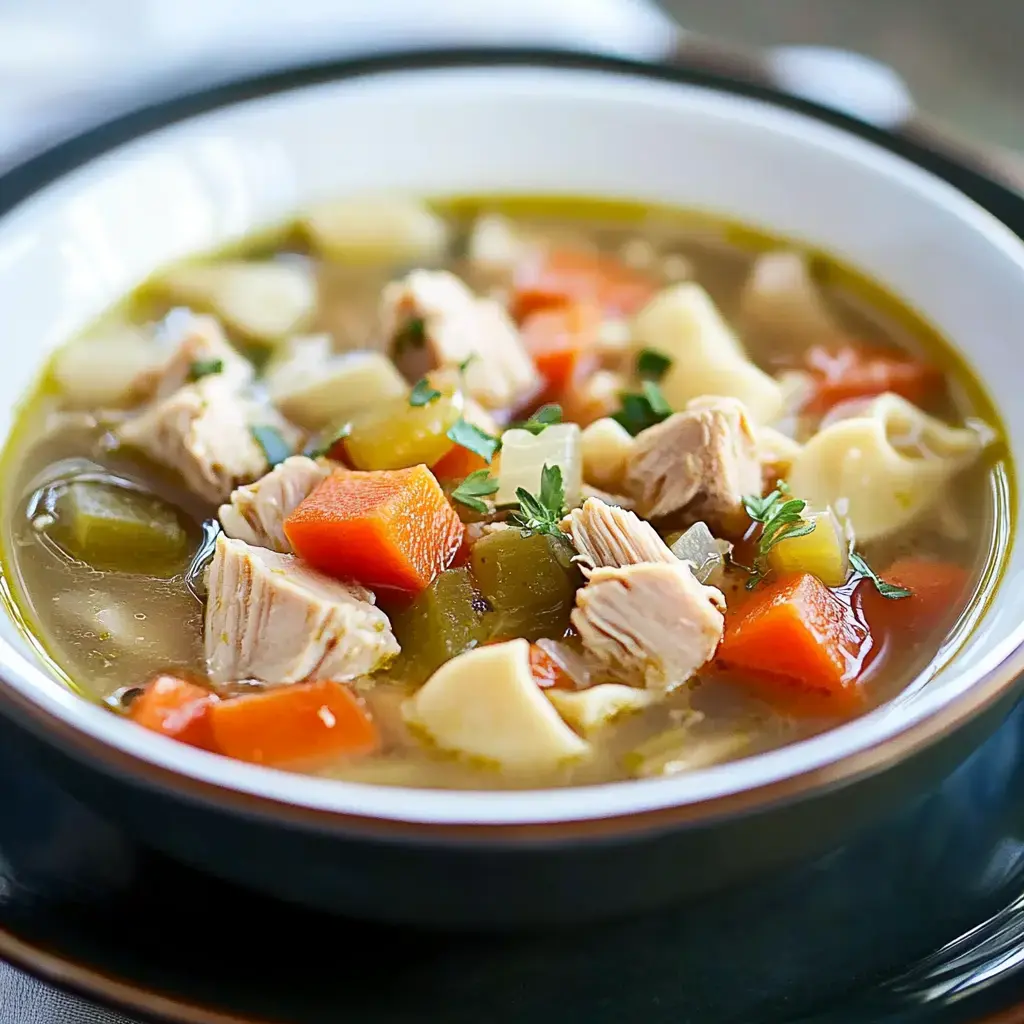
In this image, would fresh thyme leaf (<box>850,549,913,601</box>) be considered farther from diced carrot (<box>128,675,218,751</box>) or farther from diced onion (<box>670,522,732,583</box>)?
diced carrot (<box>128,675,218,751</box>)

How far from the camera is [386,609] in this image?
258 centimetres

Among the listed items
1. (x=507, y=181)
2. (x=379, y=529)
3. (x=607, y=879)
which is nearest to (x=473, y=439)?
(x=379, y=529)

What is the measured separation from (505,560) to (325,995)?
0.86 metres

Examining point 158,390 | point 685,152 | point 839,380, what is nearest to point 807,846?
point 839,380

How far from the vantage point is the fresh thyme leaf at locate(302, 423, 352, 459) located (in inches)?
114

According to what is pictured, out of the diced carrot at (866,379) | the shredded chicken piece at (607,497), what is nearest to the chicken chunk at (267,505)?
the shredded chicken piece at (607,497)

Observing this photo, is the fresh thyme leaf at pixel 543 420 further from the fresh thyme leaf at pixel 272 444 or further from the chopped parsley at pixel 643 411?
the fresh thyme leaf at pixel 272 444

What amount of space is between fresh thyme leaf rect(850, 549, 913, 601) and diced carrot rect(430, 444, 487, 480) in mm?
797

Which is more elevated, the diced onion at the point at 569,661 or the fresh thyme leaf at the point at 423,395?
the fresh thyme leaf at the point at 423,395

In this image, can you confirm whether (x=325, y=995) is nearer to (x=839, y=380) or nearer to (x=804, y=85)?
(x=839, y=380)

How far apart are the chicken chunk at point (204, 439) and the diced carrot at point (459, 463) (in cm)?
41

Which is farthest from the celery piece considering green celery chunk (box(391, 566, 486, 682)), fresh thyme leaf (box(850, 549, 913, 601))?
fresh thyme leaf (box(850, 549, 913, 601))

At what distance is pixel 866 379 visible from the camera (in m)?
3.23

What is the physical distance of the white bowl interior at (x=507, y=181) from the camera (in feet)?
10.7
